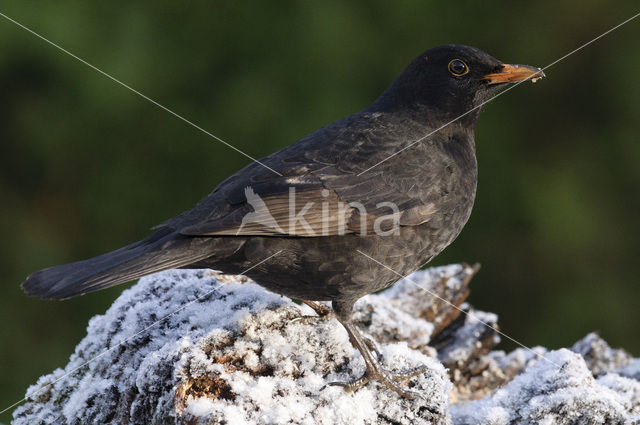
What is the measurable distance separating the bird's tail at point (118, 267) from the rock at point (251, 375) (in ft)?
0.96

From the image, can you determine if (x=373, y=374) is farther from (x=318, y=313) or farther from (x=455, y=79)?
(x=455, y=79)

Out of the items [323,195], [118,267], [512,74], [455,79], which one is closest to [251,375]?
[118,267]

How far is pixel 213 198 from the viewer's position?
256 cm

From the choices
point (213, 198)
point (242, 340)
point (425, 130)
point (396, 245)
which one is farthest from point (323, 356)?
point (425, 130)

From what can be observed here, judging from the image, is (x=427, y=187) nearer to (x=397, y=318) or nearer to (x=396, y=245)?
(x=396, y=245)

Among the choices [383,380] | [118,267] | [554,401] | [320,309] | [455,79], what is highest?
[455,79]

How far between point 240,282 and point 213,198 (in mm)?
647

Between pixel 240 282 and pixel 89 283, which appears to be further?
pixel 240 282

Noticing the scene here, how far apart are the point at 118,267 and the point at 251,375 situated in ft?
2.01

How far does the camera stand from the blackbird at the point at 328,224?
7.62 feet

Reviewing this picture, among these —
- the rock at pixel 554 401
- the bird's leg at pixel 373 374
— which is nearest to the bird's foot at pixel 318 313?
the bird's leg at pixel 373 374

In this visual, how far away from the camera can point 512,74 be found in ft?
9.82

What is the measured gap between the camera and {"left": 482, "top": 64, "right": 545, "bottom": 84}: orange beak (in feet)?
9.76

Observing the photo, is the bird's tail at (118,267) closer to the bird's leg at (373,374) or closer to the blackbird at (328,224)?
the blackbird at (328,224)
